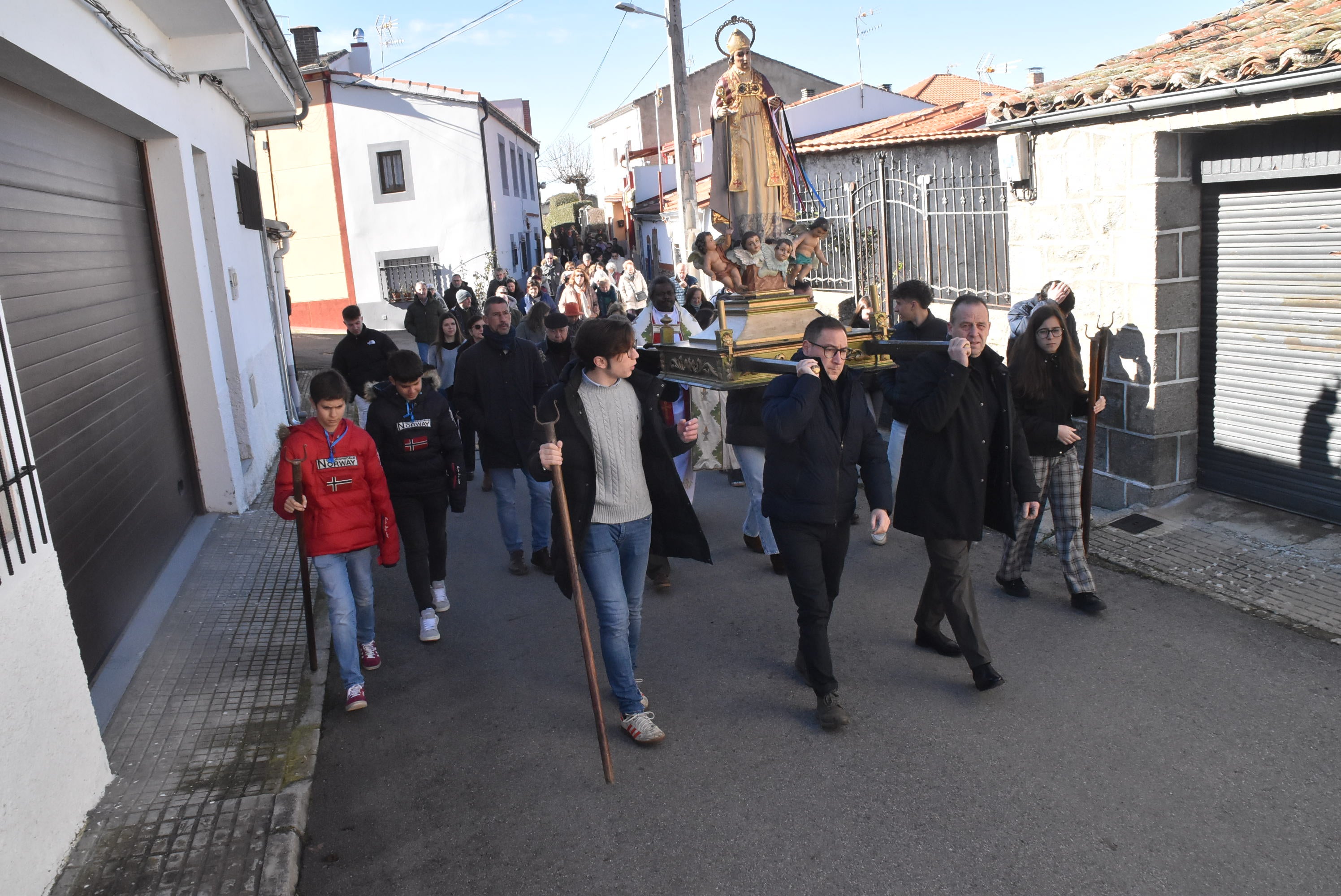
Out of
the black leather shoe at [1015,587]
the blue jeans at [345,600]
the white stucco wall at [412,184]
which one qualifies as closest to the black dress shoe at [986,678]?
the black leather shoe at [1015,587]

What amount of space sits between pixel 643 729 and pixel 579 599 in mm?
720

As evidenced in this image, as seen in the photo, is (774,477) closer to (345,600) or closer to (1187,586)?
(345,600)

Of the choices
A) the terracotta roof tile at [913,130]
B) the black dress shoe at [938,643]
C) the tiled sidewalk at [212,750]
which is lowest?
the black dress shoe at [938,643]

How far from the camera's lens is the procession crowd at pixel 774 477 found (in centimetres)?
461

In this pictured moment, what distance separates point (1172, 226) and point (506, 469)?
483 centimetres

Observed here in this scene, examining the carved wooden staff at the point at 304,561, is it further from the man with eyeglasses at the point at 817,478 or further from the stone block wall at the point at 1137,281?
the stone block wall at the point at 1137,281

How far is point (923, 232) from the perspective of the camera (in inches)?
483

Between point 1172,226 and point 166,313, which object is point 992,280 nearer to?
point 1172,226

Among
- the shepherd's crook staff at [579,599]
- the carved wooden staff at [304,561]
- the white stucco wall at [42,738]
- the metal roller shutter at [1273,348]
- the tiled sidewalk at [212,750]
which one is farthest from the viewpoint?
the metal roller shutter at [1273,348]

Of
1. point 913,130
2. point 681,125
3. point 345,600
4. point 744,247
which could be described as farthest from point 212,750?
point 913,130

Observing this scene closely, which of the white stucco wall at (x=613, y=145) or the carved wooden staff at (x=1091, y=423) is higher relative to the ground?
the white stucco wall at (x=613, y=145)

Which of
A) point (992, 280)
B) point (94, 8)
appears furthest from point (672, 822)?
point (992, 280)

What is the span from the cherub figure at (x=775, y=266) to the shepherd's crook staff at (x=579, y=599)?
2.97 meters

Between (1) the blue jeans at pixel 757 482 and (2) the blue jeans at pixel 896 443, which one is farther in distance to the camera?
(2) the blue jeans at pixel 896 443
